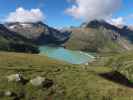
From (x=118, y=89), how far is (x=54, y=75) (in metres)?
12.1

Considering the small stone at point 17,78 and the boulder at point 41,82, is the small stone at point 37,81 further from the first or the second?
the small stone at point 17,78

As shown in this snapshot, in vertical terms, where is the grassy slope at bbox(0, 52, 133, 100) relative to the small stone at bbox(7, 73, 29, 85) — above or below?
below

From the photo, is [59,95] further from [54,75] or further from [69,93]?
[54,75]

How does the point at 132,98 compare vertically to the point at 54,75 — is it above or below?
below

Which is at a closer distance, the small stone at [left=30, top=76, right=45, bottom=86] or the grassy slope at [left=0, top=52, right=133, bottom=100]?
the grassy slope at [left=0, top=52, right=133, bottom=100]

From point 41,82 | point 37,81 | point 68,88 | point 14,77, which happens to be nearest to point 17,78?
point 14,77

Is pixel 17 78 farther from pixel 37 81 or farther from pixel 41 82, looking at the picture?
pixel 41 82

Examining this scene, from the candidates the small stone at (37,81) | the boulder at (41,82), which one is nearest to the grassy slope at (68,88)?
the boulder at (41,82)

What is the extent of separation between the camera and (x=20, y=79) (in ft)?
138

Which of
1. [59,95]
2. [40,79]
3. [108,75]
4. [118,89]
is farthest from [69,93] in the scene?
[108,75]

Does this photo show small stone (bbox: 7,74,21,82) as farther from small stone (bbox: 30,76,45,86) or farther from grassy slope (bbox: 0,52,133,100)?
small stone (bbox: 30,76,45,86)

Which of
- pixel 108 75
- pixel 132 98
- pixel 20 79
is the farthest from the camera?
pixel 108 75

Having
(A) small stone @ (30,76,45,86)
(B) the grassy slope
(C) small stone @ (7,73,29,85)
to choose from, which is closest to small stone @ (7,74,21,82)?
(C) small stone @ (7,73,29,85)

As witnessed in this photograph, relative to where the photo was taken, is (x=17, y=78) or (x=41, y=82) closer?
(x=17, y=78)
